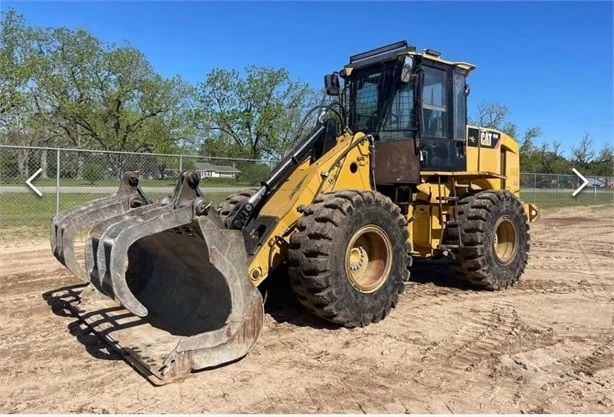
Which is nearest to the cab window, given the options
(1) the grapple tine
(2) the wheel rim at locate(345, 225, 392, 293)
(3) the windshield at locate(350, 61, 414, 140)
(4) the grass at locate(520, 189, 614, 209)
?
(3) the windshield at locate(350, 61, 414, 140)

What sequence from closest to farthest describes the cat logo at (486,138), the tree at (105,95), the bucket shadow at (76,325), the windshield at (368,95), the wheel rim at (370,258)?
1. the bucket shadow at (76,325)
2. the wheel rim at (370,258)
3. the windshield at (368,95)
4. the cat logo at (486,138)
5. the tree at (105,95)

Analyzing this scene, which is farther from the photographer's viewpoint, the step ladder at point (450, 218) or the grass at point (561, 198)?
the grass at point (561, 198)

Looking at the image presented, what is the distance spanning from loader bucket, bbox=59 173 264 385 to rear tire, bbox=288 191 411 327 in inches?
24.3

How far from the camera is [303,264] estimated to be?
4.71m

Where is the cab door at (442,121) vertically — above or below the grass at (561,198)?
above

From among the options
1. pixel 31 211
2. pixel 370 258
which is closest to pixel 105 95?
pixel 31 211

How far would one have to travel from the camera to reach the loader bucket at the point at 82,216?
4703 mm

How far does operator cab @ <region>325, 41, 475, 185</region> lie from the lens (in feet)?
21.0

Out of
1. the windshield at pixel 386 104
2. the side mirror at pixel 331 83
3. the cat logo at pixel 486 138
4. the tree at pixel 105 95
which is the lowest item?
the cat logo at pixel 486 138

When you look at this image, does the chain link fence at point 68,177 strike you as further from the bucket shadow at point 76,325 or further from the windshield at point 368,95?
the windshield at point 368,95

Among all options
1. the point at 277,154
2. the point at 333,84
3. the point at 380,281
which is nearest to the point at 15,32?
the point at 277,154

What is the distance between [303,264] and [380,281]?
103 cm

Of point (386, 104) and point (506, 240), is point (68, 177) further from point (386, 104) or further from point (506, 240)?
point (506, 240)

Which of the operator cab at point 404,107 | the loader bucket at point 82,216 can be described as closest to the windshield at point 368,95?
the operator cab at point 404,107
